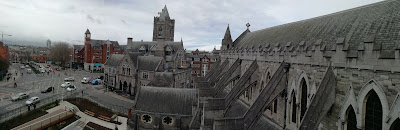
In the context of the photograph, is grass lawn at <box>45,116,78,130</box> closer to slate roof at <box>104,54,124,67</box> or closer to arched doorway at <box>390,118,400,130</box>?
slate roof at <box>104,54,124,67</box>

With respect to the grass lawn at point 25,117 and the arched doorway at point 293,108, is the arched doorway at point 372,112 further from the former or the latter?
the grass lawn at point 25,117

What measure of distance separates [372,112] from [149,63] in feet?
130

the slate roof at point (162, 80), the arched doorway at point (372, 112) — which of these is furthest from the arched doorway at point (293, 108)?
the slate roof at point (162, 80)

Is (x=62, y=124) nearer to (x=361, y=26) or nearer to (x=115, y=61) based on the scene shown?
(x=115, y=61)

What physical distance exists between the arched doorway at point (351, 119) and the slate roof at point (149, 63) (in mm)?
37189

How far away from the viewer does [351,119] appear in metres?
7.89

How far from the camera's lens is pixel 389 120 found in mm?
6395

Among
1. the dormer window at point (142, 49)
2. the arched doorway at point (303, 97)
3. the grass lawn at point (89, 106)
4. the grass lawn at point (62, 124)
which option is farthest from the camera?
the dormer window at point (142, 49)

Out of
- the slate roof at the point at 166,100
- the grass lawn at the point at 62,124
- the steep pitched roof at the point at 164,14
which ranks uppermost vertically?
the steep pitched roof at the point at 164,14

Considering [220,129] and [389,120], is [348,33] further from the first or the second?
[220,129]

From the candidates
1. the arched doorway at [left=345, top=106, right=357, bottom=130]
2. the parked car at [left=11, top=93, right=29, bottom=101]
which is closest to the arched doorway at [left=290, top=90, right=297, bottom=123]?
the arched doorway at [left=345, top=106, right=357, bottom=130]

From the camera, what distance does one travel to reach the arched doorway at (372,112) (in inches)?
272

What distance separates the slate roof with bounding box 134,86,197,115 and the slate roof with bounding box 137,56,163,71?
17.1 m

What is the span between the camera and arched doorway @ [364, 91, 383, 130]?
272 inches
